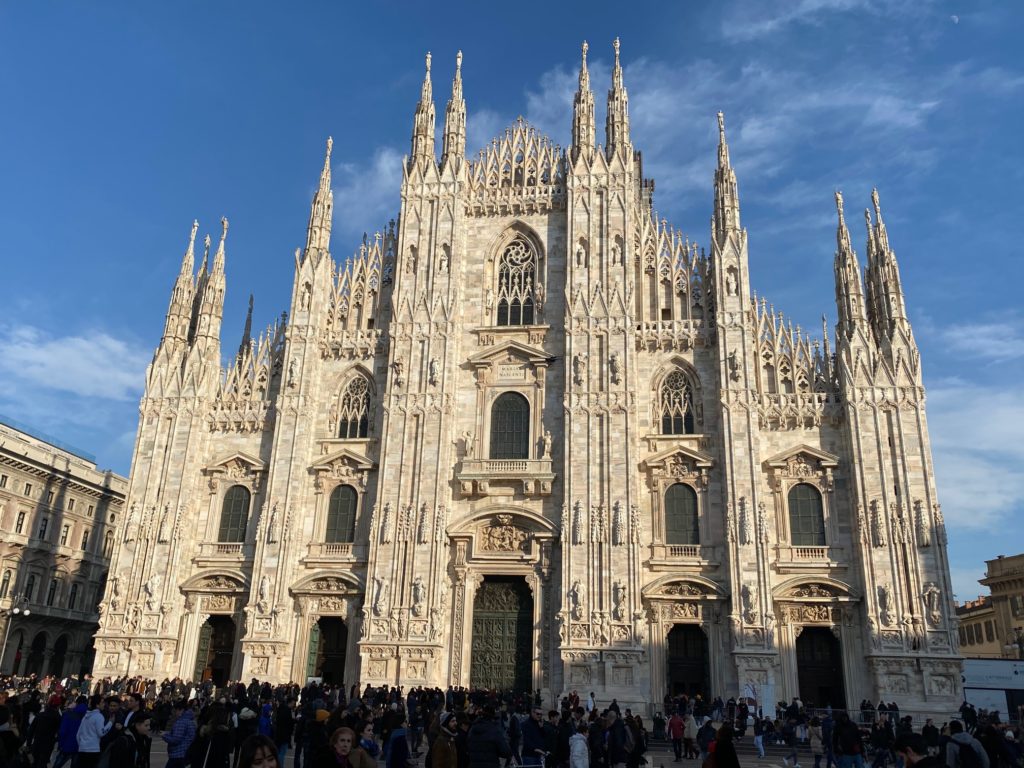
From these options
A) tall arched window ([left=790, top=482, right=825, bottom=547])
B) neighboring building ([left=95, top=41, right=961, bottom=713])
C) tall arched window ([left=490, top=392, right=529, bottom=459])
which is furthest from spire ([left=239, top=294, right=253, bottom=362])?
tall arched window ([left=790, top=482, right=825, bottom=547])

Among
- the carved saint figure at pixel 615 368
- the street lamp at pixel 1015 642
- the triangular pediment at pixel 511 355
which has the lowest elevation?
the street lamp at pixel 1015 642

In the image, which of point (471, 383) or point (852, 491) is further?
point (471, 383)

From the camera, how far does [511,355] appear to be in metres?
34.8

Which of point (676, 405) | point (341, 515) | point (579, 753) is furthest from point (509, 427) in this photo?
point (579, 753)

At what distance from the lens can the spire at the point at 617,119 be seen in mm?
36781

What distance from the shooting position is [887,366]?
3159cm

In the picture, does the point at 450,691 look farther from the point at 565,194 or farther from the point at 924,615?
the point at 565,194

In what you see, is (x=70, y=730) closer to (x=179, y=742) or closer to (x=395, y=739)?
(x=179, y=742)

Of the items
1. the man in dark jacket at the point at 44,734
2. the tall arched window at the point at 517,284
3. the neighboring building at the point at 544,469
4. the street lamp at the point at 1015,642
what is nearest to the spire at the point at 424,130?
the neighboring building at the point at 544,469

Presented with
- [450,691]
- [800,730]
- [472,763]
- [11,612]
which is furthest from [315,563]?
[472,763]

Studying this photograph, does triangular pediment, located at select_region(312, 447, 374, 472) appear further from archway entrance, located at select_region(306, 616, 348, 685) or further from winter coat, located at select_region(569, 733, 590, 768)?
winter coat, located at select_region(569, 733, 590, 768)

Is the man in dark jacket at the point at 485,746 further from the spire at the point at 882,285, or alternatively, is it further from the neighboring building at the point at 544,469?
the spire at the point at 882,285

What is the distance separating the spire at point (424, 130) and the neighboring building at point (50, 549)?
2577 cm

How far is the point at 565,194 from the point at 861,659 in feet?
69.3
